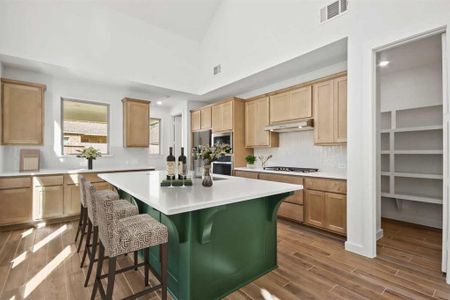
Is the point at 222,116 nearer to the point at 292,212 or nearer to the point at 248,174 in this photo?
the point at 248,174

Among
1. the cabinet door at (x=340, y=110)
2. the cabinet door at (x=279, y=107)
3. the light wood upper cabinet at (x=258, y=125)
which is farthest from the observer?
the light wood upper cabinet at (x=258, y=125)

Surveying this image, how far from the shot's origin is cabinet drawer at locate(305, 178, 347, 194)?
3010 millimetres

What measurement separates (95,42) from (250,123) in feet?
11.3

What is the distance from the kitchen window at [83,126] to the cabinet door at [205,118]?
2.29 metres

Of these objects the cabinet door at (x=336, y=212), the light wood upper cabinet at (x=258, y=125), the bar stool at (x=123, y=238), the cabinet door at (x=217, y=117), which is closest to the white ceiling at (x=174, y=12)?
the cabinet door at (x=217, y=117)

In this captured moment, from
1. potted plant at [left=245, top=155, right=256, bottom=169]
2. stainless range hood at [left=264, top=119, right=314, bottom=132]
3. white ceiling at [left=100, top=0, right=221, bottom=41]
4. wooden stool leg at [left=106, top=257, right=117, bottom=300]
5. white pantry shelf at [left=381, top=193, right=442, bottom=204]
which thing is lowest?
wooden stool leg at [left=106, top=257, right=117, bottom=300]

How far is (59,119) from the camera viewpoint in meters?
4.37

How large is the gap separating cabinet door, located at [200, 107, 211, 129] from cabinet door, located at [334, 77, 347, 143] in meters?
3.11

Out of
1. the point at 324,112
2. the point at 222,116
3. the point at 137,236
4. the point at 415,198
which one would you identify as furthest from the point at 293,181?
the point at 137,236

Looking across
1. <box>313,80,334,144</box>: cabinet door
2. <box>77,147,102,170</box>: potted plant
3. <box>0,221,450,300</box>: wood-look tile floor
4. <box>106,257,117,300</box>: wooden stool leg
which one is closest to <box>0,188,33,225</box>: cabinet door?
<box>0,221,450,300</box>: wood-look tile floor

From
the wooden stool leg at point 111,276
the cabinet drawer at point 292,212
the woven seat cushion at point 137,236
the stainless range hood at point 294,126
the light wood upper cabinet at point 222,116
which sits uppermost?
the light wood upper cabinet at point 222,116

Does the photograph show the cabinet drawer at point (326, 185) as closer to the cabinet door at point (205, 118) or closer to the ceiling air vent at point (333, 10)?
the ceiling air vent at point (333, 10)

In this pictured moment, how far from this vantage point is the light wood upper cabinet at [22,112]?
364 cm

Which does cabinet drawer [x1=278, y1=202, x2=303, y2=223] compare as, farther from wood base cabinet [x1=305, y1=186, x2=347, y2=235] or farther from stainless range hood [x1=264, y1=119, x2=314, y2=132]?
stainless range hood [x1=264, y1=119, x2=314, y2=132]
